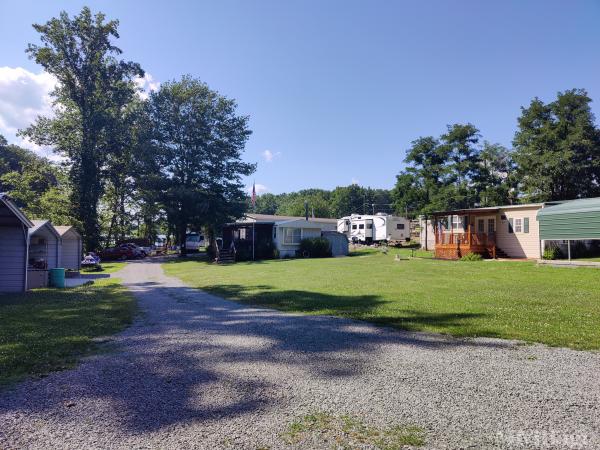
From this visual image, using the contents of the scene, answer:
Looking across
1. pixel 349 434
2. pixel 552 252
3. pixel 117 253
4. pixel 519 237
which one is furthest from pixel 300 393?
pixel 117 253

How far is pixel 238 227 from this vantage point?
34875 mm

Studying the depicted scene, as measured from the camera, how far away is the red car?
3703cm

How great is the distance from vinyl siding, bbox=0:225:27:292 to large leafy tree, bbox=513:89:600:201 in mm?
33402

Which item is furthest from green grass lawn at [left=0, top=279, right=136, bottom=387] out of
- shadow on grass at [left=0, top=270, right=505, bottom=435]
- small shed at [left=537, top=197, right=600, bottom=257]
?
small shed at [left=537, top=197, right=600, bottom=257]

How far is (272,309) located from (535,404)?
268 inches

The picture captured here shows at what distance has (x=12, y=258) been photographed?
1495 centimetres

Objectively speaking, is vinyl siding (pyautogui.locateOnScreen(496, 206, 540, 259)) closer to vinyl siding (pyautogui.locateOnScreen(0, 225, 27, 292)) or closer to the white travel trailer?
the white travel trailer

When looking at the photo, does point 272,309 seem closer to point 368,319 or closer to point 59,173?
point 368,319

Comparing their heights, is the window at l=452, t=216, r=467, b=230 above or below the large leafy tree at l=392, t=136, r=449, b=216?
below

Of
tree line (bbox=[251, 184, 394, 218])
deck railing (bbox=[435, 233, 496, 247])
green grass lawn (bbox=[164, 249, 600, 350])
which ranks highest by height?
tree line (bbox=[251, 184, 394, 218])

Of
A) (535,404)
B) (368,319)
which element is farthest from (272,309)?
(535,404)

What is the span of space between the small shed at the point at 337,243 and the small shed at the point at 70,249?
60.1 feet

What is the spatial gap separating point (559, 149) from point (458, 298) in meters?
26.9

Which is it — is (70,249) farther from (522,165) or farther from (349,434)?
(522,165)
